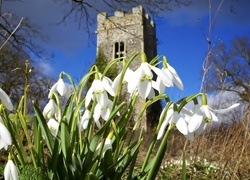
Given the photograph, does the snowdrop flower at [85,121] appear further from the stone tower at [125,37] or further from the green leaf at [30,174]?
the stone tower at [125,37]

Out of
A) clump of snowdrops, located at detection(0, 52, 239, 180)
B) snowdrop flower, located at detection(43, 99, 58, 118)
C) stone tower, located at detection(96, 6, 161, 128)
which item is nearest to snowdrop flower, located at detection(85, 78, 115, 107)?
clump of snowdrops, located at detection(0, 52, 239, 180)

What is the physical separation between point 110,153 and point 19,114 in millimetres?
330

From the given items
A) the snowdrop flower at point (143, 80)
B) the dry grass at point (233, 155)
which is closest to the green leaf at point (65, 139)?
the snowdrop flower at point (143, 80)

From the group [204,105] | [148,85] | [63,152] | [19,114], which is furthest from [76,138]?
[204,105]

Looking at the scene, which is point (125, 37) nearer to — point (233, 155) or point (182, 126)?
point (233, 155)

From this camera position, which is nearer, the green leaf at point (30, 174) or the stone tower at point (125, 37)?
the green leaf at point (30, 174)

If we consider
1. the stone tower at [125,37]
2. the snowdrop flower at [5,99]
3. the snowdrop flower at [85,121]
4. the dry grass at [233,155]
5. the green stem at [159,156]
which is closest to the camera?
the snowdrop flower at [5,99]

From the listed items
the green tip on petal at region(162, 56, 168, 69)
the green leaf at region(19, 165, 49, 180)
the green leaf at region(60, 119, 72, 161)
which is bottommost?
the green leaf at region(19, 165, 49, 180)

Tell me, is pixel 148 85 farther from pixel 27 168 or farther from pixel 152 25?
pixel 152 25

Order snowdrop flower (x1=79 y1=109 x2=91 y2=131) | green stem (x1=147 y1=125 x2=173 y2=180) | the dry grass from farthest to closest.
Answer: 1. the dry grass
2. snowdrop flower (x1=79 y1=109 x2=91 y2=131)
3. green stem (x1=147 y1=125 x2=173 y2=180)

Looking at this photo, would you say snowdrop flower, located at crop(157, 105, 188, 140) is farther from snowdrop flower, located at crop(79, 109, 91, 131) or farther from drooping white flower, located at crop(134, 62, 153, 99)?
snowdrop flower, located at crop(79, 109, 91, 131)

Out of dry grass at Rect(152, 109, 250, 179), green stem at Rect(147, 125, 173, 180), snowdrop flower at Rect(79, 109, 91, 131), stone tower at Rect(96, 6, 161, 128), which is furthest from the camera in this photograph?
stone tower at Rect(96, 6, 161, 128)

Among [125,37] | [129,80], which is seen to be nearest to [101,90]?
[129,80]

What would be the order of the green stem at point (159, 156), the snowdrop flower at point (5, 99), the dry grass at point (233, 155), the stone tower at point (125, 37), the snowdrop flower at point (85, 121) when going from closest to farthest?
the snowdrop flower at point (5, 99) < the green stem at point (159, 156) < the snowdrop flower at point (85, 121) < the dry grass at point (233, 155) < the stone tower at point (125, 37)
